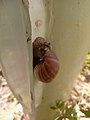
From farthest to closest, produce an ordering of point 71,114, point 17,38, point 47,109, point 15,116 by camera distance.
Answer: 1. point 15,116
2. point 47,109
3. point 71,114
4. point 17,38

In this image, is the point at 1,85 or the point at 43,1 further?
the point at 1,85

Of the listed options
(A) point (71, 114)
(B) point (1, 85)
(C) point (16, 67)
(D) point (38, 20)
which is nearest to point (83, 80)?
(B) point (1, 85)

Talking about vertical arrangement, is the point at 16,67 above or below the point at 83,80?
above

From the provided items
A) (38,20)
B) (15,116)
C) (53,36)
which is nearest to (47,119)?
(15,116)

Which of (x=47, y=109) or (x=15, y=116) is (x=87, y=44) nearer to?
(x=47, y=109)

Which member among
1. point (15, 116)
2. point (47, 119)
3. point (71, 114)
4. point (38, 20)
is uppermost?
point (38, 20)

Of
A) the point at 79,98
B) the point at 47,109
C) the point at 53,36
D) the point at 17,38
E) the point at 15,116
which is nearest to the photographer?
the point at 17,38
